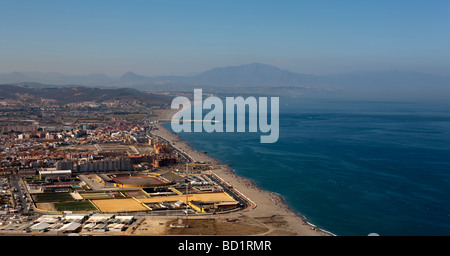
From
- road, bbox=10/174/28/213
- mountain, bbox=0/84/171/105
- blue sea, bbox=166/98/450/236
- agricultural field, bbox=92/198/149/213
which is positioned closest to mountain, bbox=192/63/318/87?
mountain, bbox=0/84/171/105

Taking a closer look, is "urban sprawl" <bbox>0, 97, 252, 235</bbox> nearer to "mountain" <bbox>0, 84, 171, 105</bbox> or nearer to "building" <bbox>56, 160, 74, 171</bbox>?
"building" <bbox>56, 160, 74, 171</bbox>

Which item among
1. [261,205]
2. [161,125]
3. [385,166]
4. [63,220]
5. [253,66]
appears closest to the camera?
[63,220]

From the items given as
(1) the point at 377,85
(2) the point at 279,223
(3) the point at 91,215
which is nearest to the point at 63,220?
(3) the point at 91,215

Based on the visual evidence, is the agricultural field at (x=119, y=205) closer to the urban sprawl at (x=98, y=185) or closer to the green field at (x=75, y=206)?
the urban sprawl at (x=98, y=185)

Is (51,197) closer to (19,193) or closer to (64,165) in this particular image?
(19,193)

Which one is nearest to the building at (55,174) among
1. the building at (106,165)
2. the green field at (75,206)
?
the building at (106,165)

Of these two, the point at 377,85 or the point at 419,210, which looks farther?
the point at 377,85
